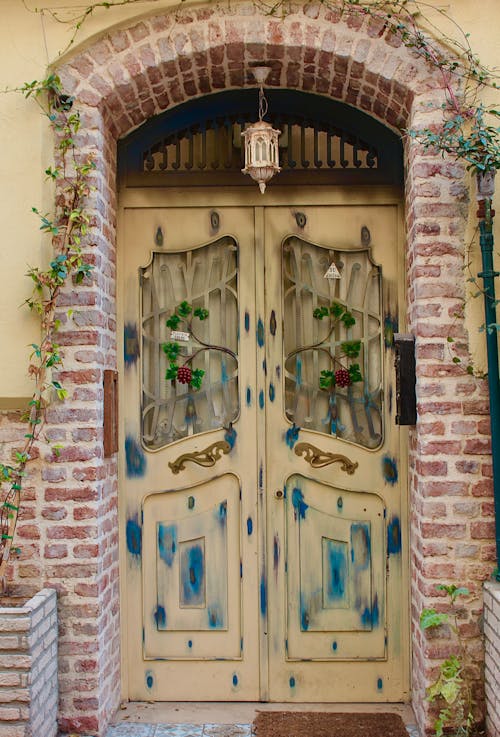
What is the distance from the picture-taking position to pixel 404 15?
352cm

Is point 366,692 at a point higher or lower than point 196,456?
lower

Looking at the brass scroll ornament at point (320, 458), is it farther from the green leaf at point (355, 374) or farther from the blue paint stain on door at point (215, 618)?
the blue paint stain on door at point (215, 618)

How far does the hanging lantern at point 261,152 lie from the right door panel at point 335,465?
41 centimetres

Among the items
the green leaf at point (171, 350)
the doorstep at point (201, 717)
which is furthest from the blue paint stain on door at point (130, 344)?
the doorstep at point (201, 717)

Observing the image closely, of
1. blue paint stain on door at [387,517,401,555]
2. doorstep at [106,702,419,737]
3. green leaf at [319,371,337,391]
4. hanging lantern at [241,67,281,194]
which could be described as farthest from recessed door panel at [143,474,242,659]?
hanging lantern at [241,67,281,194]

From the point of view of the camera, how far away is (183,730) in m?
3.68

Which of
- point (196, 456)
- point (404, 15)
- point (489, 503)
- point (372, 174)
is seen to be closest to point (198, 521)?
point (196, 456)

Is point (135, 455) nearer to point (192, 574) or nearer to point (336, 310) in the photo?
point (192, 574)

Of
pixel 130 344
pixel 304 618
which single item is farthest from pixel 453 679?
pixel 130 344

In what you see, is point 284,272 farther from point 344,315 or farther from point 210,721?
point 210,721

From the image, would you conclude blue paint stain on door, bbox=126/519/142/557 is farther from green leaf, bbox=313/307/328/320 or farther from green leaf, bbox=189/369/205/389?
green leaf, bbox=313/307/328/320

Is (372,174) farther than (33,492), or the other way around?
(372,174)

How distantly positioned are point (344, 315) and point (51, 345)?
1465 mm

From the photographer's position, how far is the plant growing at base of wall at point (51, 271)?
3.48 metres
